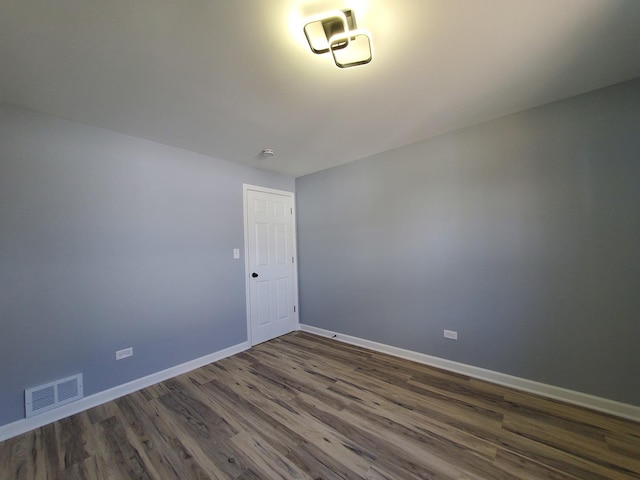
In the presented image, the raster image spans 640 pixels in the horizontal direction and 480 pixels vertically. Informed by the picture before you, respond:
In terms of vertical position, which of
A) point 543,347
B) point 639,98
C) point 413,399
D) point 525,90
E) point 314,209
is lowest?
point 413,399

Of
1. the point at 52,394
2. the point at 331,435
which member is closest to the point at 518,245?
the point at 331,435

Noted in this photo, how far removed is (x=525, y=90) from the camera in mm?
1956

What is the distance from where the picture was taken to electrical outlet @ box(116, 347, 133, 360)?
92.7 inches

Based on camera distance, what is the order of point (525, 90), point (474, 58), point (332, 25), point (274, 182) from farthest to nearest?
point (274, 182)
point (525, 90)
point (474, 58)
point (332, 25)

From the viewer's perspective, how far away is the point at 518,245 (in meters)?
2.27

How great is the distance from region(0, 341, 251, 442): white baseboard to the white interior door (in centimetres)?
68

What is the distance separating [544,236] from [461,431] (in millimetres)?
1743

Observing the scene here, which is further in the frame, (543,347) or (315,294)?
(315,294)

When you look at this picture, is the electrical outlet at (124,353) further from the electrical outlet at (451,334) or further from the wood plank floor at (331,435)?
the electrical outlet at (451,334)

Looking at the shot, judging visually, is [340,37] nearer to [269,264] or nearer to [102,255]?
[102,255]

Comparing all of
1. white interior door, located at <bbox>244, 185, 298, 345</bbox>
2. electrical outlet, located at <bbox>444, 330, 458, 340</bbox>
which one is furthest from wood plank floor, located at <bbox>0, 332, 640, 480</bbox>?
white interior door, located at <bbox>244, 185, 298, 345</bbox>

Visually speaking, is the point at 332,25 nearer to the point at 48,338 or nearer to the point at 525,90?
the point at 525,90

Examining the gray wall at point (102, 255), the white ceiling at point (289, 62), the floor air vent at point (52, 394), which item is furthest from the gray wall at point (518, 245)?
the floor air vent at point (52, 394)

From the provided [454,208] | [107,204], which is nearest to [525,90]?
[454,208]
